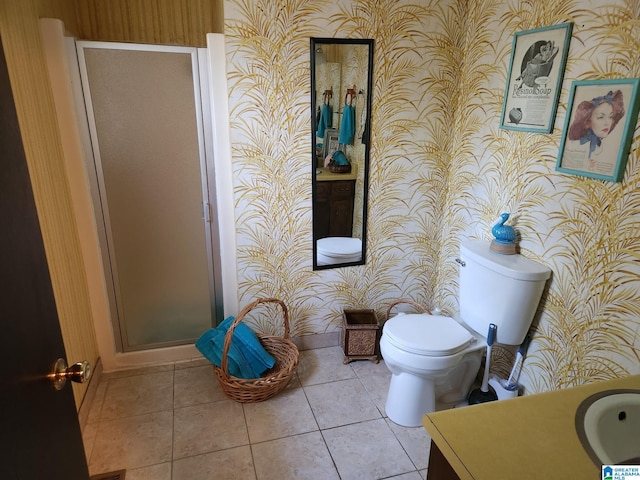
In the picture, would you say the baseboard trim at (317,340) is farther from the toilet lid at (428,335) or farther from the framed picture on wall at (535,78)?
the framed picture on wall at (535,78)

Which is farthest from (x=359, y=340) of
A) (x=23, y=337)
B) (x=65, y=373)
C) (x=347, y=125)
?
(x=23, y=337)

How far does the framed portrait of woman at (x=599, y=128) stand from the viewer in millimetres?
1476

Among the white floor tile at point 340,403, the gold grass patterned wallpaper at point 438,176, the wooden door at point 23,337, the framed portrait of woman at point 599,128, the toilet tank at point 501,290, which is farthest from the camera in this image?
the white floor tile at point 340,403

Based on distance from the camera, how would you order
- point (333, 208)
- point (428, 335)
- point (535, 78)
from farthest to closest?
point (333, 208) < point (428, 335) < point (535, 78)

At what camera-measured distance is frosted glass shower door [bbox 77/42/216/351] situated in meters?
2.10

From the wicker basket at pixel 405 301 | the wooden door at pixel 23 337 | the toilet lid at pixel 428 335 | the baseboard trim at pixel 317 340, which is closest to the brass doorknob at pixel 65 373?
the wooden door at pixel 23 337

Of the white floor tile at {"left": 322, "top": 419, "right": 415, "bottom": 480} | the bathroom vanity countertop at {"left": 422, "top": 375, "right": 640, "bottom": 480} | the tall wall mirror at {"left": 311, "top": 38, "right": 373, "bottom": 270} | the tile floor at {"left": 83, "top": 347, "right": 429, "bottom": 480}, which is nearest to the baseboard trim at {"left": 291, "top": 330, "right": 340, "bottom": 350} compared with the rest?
the tile floor at {"left": 83, "top": 347, "right": 429, "bottom": 480}

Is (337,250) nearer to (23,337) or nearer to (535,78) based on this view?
(535,78)

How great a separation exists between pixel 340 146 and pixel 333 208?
369 millimetres

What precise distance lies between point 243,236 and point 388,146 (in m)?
1.00

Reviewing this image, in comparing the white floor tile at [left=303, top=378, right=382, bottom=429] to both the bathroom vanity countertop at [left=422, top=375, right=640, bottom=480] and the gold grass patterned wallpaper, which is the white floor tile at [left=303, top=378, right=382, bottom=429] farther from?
the bathroom vanity countertop at [left=422, top=375, right=640, bottom=480]

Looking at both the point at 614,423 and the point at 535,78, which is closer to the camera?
the point at 614,423

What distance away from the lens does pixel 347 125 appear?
7.74 ft

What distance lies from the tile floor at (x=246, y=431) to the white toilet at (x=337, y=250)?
2.25 ft
